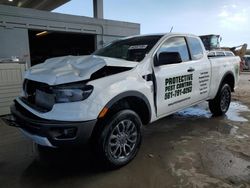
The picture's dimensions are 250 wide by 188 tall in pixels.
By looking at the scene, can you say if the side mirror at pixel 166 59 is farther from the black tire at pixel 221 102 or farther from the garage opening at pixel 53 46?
the garage opening at pixel 53 46

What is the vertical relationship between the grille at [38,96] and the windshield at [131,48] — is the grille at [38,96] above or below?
below

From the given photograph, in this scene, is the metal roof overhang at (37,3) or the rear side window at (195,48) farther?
the metal roof overhang at (37,3)

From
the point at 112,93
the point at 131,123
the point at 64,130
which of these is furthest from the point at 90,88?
the point at 131,123

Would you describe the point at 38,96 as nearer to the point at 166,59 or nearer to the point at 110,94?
the point at 110,94

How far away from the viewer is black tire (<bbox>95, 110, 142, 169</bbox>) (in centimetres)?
264

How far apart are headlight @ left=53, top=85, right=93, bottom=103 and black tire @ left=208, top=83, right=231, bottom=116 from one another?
3624 mm

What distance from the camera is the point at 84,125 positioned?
7.88 feet

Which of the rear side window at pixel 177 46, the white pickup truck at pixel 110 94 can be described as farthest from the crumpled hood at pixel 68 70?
the rear side window at pixel 177 46

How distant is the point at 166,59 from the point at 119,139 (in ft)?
4.72

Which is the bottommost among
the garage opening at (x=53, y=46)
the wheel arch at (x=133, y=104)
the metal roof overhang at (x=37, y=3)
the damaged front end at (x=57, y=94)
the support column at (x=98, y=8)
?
the wheel arch at (x=133, y=104)

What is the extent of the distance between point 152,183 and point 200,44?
121 inches

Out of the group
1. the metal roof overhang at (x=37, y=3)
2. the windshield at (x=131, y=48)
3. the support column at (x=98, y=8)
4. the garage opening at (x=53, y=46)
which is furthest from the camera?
the metal roof overhang at (x=37, y=3)

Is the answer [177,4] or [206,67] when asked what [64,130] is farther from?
[177,4]

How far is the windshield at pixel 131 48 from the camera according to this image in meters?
3.41
